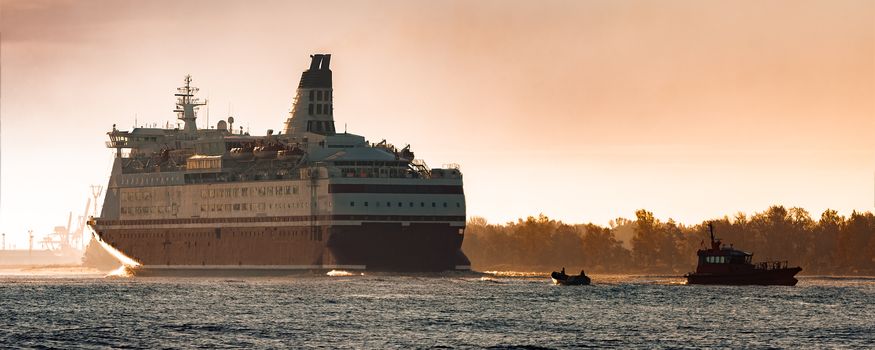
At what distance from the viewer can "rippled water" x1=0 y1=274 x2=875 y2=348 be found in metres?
107

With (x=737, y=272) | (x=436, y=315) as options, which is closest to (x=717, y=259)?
(x=737, y=272)

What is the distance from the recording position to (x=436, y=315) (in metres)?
128

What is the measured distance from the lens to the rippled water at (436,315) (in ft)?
352

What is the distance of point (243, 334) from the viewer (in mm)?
111312

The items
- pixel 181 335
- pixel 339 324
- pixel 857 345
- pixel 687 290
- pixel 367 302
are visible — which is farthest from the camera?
pixel 687 290

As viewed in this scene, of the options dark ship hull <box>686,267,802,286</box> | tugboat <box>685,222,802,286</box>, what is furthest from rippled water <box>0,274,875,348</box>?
tugboat <box>685,222,802,286</box>

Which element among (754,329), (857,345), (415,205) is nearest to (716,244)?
(415,205)

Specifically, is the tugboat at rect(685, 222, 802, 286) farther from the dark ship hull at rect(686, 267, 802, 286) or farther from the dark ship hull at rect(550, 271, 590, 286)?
the dark ship hull at rect(550, 271, 590, 286)

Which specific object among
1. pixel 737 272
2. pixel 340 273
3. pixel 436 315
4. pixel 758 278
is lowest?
pixel 436 315

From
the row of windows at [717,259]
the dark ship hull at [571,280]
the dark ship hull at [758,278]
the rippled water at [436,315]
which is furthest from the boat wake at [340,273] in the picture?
the dark ship hull at [758,278]

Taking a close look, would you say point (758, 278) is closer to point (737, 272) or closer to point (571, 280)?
point (737, 272)

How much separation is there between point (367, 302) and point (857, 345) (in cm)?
4824

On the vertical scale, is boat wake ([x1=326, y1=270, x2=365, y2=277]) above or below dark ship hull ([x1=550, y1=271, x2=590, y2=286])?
above

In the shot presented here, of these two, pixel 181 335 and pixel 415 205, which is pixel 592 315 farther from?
pixel 415 205
